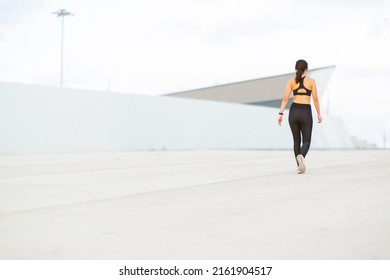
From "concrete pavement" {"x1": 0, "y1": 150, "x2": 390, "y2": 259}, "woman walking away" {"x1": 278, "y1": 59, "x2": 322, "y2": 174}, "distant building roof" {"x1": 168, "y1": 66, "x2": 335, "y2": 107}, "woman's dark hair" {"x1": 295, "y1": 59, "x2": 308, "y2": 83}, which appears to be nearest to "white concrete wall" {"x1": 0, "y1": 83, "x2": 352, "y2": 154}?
"distant building roof" {"x1": 168, "y1": 66, "x2": 335, "y2": 107}

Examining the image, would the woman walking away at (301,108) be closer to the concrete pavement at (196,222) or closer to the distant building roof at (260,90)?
the concrete pavement at (196,222)

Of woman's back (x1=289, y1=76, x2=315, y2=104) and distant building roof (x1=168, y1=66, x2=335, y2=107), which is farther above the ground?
distant building roof (x1=168, y1=66, x2=335, y2=107)

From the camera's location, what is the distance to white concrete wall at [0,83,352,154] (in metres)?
16.2

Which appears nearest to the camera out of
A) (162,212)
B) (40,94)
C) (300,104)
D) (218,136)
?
(162,212)

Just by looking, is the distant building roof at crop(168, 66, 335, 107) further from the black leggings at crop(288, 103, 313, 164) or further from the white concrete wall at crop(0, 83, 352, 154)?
the black leggings at crop(288, 103, 313, 164)

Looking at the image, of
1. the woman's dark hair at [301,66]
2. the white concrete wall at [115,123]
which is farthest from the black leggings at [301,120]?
the white concrete wall at [115,123]

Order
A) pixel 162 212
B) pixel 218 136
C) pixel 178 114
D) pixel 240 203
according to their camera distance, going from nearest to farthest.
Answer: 1. pixel 162 212
2. pixel 240 203
3. pixel 178 114
4. pixel 218 136

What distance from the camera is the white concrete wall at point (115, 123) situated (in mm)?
16172

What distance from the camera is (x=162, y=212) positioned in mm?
3062

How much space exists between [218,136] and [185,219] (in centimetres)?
2150

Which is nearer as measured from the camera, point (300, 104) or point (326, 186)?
point (326, 186)

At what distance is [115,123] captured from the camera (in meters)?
19.3
